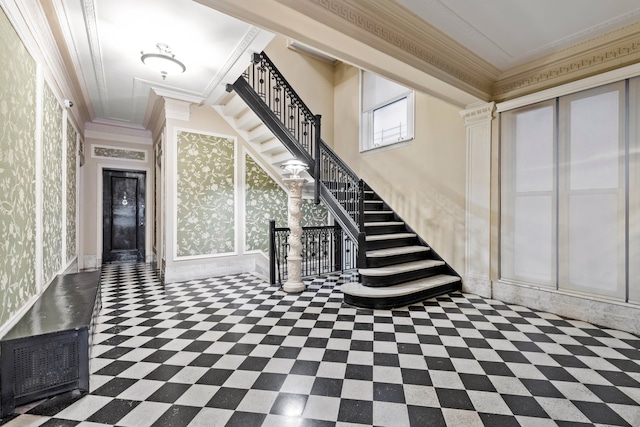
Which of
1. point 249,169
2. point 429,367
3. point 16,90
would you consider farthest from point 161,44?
point 429,367

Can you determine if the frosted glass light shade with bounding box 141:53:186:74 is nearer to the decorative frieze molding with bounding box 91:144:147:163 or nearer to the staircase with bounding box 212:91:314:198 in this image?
the staircase with bounding box 212:91:314:198

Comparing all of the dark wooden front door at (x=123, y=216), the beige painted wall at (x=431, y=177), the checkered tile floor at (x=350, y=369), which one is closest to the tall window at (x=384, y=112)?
the beige painted wall at (x=431, y=177)

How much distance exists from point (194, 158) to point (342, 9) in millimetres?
3814

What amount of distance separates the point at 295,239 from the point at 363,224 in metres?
1.08

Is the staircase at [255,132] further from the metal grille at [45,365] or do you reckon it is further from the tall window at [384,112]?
the metal grille at [45,365]

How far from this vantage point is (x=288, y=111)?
19.8 ft

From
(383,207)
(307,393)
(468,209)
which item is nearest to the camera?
(307,393)

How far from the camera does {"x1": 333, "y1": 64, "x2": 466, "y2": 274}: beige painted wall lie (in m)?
4.46

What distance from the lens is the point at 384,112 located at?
5.91 metres

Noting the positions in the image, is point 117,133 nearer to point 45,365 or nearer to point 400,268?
point 45,365

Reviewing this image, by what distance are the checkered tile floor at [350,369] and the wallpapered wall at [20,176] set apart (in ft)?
2.67

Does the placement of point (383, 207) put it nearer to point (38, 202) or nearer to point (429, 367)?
point (429, 367)

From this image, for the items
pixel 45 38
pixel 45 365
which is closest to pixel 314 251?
pixel 45 365

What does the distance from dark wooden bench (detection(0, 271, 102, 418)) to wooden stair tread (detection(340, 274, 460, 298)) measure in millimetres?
2687
